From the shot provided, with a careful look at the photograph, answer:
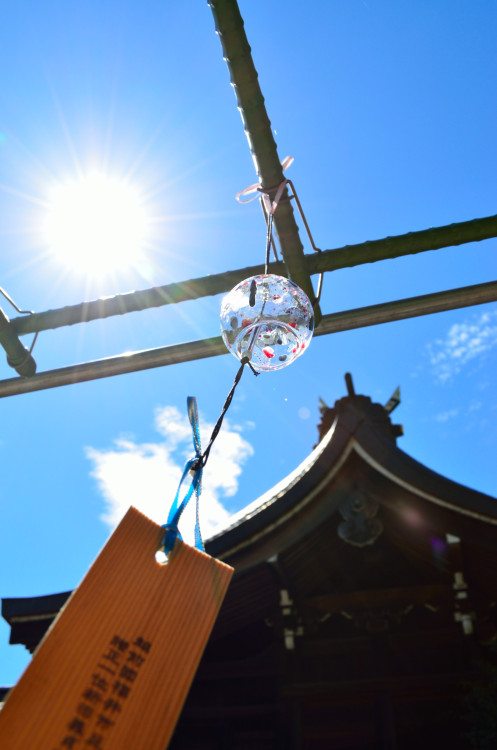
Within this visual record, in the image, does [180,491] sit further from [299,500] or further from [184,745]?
[184,745]

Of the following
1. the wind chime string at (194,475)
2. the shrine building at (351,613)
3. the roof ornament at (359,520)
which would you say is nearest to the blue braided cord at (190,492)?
the wind chime string at (194,475)

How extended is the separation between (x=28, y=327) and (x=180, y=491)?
7.42 ft

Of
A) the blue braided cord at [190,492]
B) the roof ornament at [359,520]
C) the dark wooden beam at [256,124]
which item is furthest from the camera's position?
the roof ornament at [359,520]

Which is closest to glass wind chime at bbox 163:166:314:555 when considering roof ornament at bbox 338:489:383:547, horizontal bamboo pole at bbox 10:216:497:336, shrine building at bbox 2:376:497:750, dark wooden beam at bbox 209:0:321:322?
dark wooden beam at bbox 209:0:321:322

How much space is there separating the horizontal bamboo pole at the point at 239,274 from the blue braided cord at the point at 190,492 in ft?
4.50

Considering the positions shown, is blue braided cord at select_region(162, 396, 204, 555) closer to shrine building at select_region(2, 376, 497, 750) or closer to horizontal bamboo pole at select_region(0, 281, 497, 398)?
horizontal bamboo pole at select_region(0, 281, 497, 398)

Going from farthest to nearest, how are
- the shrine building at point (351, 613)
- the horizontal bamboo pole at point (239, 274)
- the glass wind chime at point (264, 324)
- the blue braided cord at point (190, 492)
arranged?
the shrine building at point (351, 613), the horizontal bamboo pole at point (239, 274), the glass wind chime at point (264, 324), the blue braided cord at point (190, 492)

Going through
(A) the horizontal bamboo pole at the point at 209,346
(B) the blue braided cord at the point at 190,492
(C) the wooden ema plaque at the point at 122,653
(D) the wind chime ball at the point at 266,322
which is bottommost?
(C) the wooden ema plaque at the point at 122,653

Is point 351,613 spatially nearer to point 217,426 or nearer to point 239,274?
point 239,274

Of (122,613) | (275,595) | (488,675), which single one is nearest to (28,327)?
(122,613)

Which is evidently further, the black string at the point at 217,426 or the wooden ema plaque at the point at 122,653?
the black string at the point at 217,426

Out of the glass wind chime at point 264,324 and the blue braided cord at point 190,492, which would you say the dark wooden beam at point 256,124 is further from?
the blue braided cord at point 190,492

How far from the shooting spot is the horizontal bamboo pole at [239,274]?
2.94m

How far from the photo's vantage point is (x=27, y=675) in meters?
1.21
